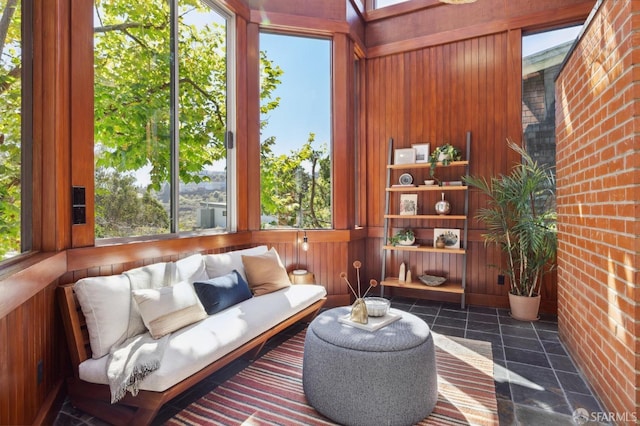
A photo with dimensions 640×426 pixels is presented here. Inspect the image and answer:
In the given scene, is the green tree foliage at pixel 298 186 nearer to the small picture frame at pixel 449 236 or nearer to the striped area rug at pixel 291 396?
the small picture frame at pixel 449 236

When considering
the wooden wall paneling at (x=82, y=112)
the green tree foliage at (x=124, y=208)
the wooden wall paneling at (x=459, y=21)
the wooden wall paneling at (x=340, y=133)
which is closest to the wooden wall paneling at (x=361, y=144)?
the wooden wall paneling at (x=459, y=21)

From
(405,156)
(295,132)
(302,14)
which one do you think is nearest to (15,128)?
(295,132)

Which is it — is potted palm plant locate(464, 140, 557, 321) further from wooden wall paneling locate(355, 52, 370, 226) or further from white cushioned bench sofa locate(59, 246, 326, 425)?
white cushioned bench sofa locate(59, 246, 326, 425)

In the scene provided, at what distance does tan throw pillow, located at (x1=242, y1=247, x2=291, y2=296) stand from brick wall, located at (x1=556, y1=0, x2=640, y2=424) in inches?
95.5

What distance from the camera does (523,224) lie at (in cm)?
359

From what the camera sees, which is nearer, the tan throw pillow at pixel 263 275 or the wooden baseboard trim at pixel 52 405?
the wooden baseboard trim at pixel 52 405

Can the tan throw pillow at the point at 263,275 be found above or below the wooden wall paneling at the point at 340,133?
below

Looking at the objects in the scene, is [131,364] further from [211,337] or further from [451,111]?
[451,111]

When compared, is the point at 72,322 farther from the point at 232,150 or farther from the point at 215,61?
the point at 215,61

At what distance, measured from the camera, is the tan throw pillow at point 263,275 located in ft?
10.5

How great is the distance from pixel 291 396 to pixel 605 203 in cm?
228

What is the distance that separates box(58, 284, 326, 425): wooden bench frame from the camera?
179 centimetres

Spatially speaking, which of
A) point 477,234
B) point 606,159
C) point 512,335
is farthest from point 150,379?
point 477,234

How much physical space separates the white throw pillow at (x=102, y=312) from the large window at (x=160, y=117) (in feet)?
1.79
